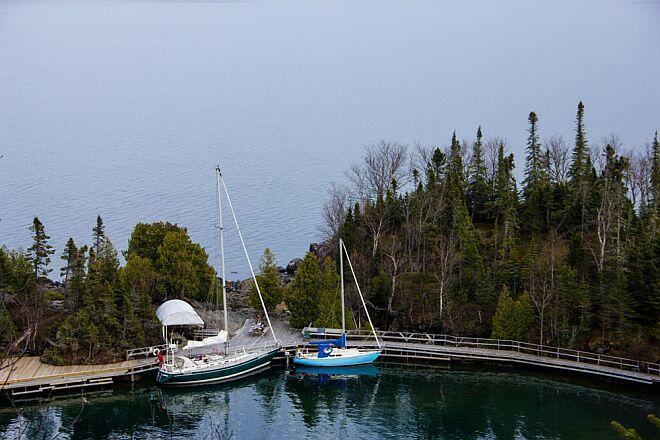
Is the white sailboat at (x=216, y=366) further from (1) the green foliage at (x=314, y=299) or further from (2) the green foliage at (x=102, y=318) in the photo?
(1) the green foliage at (x=314, y=299)

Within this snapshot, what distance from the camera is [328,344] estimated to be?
158 ft

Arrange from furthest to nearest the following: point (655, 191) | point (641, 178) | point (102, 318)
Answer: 1. point (641, 178)
2. point (655, 191)
3. point (102, 318)

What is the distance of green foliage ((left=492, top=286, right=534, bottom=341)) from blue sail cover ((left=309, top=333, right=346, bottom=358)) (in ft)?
31.6

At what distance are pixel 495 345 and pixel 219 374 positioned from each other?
57.0ft

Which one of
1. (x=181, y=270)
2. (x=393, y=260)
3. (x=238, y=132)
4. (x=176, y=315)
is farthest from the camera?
(x=238, y=132)

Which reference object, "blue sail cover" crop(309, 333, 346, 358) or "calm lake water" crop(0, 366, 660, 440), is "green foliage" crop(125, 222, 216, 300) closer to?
"blue sail cover" crop(309, 333, 346, 358)

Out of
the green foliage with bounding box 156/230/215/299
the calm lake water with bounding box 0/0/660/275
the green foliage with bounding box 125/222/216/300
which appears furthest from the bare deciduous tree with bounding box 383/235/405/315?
the calm lake water with bounding box 0/0/660/275

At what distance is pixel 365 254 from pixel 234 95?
12805 centimetres

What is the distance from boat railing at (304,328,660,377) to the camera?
44094 millimetres

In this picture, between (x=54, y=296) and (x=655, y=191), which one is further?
(x=655, y=191)

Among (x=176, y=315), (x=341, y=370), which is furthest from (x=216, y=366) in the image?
(x=341, y=370)

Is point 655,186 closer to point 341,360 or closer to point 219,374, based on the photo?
point 341,360

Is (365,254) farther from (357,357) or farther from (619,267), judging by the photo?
(619,267)

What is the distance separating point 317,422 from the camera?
40.3m
